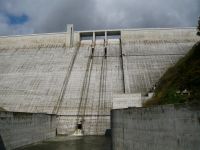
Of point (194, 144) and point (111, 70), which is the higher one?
point (111, 70)

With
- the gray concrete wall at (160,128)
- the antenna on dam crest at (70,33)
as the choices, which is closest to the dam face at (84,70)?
the antenna on dam crest at (70,33)

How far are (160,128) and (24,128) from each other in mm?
10234

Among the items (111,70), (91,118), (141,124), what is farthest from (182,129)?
(111,70)

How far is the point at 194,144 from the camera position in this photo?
5.84 m

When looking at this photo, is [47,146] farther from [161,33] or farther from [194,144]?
[161,33]

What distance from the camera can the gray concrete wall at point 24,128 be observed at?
14227 millimetres

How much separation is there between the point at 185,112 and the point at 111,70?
20.3 meters

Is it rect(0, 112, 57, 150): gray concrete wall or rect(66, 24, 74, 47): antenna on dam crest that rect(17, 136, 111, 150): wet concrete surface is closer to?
rect(0, 112, 57, 150): gray concrete wall

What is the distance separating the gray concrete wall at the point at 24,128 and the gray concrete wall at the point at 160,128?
534 cm

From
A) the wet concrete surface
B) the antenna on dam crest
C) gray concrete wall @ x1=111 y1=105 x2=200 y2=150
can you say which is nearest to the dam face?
the antenna on dam crest

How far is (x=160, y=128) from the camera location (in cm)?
750

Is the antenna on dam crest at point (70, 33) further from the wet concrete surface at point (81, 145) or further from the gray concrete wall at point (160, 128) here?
the gray concrete wall at point (160, 128)

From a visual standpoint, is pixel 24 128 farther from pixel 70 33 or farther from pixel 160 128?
pixel 70 33

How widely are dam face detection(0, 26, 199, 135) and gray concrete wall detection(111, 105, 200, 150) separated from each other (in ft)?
21.8
